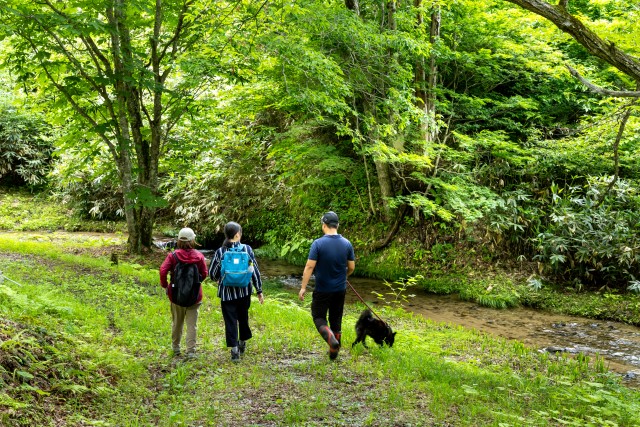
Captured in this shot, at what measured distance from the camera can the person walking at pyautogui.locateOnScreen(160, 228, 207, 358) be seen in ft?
19.9

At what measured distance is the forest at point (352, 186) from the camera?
5016mm

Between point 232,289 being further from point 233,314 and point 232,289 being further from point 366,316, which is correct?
point 366,316

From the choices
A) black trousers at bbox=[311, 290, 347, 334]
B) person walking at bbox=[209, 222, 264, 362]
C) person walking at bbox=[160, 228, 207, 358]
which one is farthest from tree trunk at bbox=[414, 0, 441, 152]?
person walking at bbox=[160, 228, 207, 358]

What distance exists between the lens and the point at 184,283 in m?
6.04

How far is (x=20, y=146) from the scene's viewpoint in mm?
25859

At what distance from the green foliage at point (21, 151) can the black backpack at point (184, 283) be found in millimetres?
22940

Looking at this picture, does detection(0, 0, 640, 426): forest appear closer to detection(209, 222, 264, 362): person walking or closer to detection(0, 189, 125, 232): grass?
detection(209, 222, 264, 362): person walking

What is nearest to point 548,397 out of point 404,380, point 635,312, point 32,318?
point 404,380

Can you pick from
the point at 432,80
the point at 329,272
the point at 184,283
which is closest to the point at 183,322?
the point at 184,283

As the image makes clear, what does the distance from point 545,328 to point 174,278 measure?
27.0 feet

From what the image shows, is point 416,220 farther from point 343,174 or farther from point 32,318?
point 32,318

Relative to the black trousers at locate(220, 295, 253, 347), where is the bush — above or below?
above

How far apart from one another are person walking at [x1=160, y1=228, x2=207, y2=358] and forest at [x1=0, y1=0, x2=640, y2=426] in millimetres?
405

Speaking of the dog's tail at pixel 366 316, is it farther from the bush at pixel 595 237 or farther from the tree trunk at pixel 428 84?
the bush at pixel 595 237
